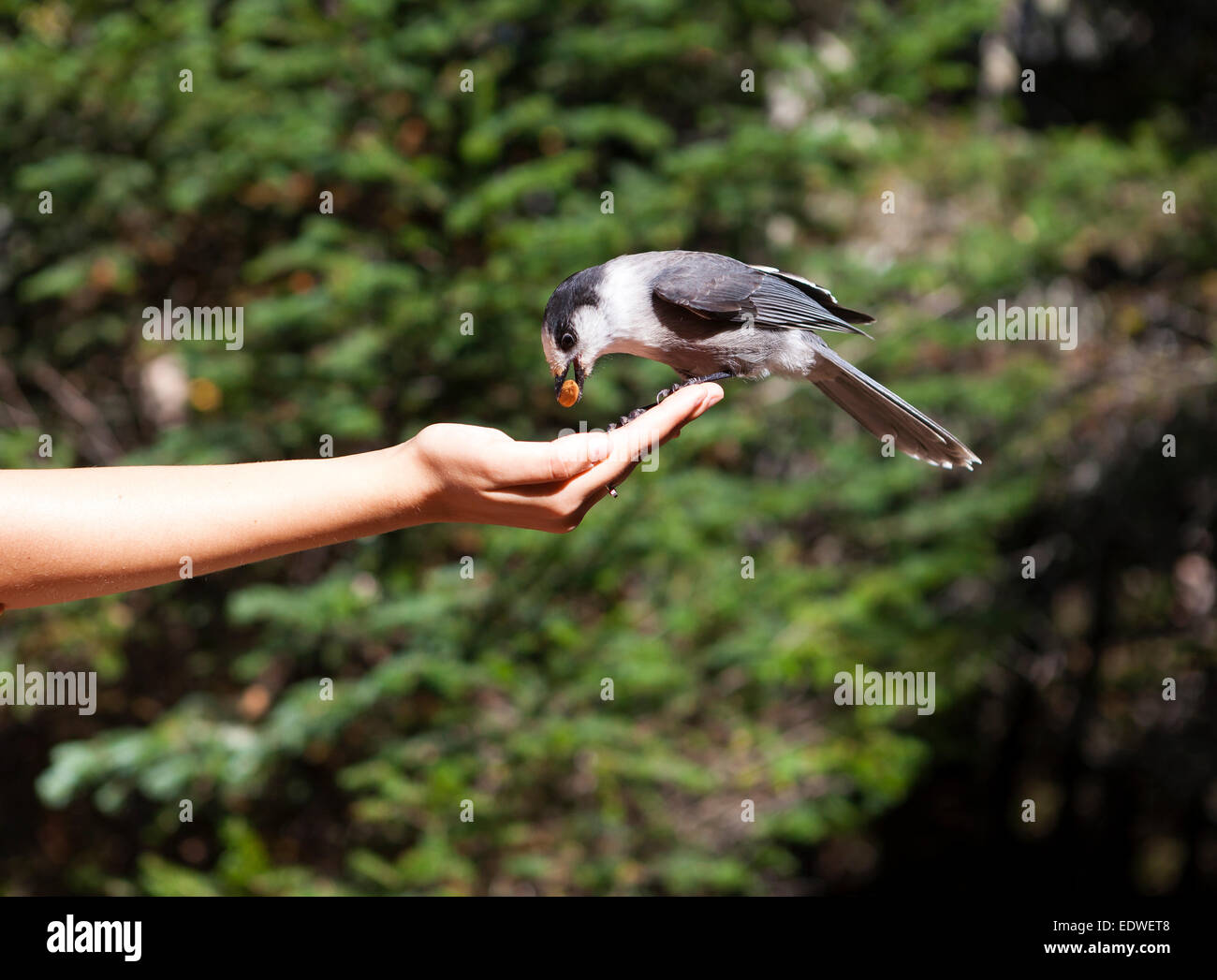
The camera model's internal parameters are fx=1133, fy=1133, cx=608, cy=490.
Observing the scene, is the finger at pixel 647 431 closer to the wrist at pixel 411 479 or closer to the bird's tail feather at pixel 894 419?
the wrist at pixel 411 479

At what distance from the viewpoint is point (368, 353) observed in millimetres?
4262

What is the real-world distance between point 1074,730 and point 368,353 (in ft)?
14.2

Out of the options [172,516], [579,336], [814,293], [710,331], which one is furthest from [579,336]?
[172,516]

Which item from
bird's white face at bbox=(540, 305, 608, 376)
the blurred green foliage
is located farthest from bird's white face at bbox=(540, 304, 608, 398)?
the blurred green foliage

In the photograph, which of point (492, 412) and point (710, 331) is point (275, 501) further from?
point (492, 412)

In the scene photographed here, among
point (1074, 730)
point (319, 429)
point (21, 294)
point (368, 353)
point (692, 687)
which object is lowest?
point (1074, 730)

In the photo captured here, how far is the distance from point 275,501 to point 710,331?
1.02m

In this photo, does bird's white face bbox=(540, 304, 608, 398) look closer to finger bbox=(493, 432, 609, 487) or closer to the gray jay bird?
the gray jay bird

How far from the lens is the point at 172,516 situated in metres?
1.92
